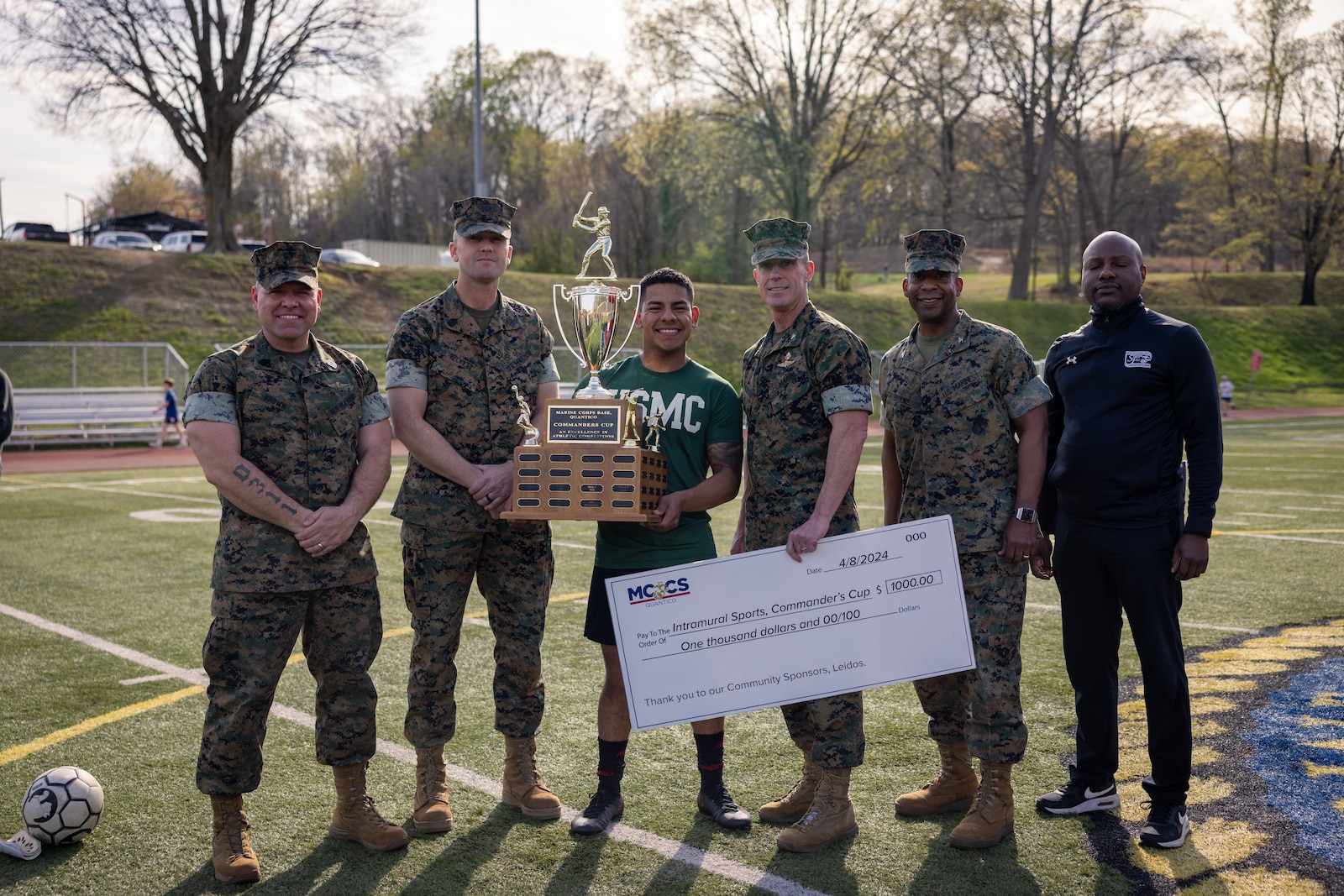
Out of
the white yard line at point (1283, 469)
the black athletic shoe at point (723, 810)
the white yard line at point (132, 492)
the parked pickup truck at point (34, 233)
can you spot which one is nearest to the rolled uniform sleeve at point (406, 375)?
the black athletic shoe at point (723, 810)

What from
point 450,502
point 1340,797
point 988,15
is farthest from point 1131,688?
point 988,15

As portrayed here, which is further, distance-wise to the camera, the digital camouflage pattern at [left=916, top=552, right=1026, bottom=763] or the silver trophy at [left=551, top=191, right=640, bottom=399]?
the silver trophy at [left=551, top=191, right=640, bottom=399]

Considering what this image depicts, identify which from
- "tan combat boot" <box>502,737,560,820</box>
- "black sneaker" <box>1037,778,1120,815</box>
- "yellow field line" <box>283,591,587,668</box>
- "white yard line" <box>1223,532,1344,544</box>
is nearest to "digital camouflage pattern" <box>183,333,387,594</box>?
"tan combat boot" <box>502,737,560,820</box>

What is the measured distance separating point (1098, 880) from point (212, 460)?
3360 millimetres

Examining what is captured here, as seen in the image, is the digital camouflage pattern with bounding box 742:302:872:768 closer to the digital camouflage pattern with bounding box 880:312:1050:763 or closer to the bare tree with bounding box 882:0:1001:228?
the digital camouflage pattern with bounding box 880:312:1050:763

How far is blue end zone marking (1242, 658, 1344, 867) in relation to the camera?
368 cm

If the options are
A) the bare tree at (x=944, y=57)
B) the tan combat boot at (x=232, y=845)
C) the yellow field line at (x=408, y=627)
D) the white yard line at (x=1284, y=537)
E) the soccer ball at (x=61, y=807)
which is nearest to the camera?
the tan combat boot at (x=232, y=845)

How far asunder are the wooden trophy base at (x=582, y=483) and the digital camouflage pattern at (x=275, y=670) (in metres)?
0.75

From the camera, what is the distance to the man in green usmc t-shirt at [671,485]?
389 centimetres

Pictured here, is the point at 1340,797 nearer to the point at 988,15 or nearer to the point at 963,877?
the point at 963,877

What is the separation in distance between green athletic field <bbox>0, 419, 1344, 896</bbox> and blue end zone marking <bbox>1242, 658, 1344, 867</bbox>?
0.05 metres

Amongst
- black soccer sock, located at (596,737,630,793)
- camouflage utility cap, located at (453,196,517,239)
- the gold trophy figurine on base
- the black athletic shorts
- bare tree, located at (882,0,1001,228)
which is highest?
bare tree, located at (882,0,1001,228)

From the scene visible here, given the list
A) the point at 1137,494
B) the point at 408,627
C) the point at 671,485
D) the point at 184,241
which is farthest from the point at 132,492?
the point at 184,241

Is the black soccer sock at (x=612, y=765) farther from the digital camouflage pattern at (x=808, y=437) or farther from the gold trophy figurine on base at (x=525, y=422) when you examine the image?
the gold trophy figurine on base at (x=525, y=422)
